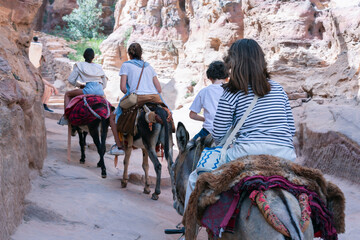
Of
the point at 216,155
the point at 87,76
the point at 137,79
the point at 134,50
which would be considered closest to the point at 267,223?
the point at 216,155

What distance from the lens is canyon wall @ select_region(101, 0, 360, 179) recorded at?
759 centimetres

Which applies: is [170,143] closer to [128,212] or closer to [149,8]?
[128,212]

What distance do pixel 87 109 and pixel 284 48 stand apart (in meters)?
10.6

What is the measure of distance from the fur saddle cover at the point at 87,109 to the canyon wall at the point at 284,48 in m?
4.24

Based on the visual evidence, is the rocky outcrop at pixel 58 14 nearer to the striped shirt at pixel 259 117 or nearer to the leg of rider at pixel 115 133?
the leg of rider at pixel 115 133

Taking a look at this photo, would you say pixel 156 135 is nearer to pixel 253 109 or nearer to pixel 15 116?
pixel 15 116

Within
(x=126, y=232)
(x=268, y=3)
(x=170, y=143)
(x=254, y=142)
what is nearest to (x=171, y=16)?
(x=268, y=3)

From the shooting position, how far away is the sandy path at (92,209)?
465 centimetres

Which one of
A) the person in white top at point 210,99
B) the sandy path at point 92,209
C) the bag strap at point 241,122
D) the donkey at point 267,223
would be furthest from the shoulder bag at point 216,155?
the sandy path at point 92,209

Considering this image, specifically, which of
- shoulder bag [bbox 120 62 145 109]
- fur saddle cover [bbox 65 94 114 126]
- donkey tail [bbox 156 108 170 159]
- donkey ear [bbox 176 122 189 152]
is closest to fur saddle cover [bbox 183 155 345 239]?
donkey ear [bbox 176 122 189 152]

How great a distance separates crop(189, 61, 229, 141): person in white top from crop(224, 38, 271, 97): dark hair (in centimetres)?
172

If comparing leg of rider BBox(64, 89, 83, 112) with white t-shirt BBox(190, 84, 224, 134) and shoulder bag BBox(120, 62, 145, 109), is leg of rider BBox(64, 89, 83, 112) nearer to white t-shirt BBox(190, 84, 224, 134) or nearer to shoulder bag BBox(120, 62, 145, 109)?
shoulder bag BBox(120, 62, 145, 109)

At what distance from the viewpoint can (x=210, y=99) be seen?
471cm

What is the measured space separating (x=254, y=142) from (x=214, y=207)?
57cm
